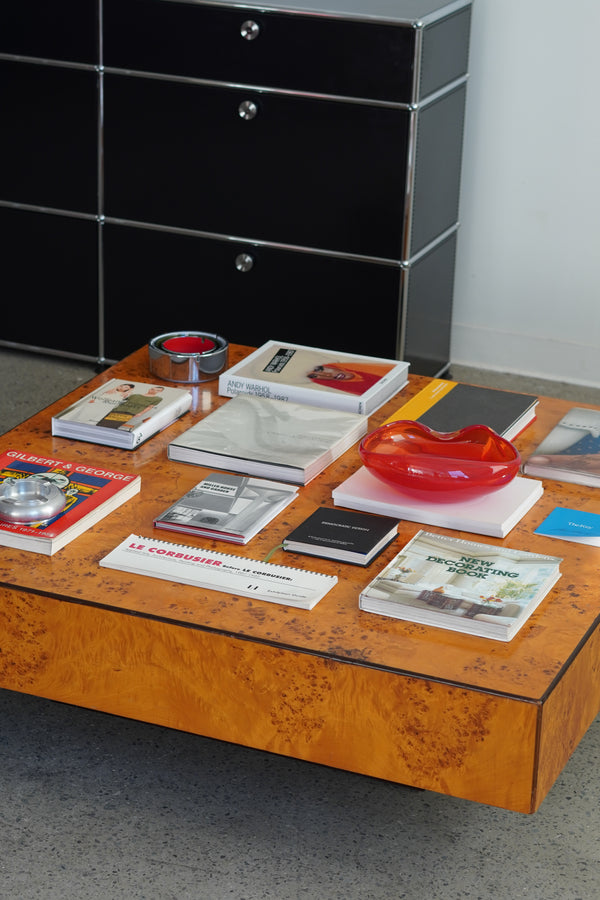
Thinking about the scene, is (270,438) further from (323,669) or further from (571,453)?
(323,669)

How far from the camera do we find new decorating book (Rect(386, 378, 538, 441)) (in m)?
2.13

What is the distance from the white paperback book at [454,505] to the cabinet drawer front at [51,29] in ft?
4.93

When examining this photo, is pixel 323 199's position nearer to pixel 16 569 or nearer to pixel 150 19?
pixel 150 19

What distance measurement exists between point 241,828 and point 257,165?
5.41 feet

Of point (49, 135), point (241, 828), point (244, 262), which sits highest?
point (49, 135)

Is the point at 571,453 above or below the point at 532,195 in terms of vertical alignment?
below

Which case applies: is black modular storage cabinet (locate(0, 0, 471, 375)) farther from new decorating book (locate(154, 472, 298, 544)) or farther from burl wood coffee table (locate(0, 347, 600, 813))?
burl wood coffee table (locate(0, 347, 600, 813))

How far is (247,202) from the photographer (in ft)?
9.64

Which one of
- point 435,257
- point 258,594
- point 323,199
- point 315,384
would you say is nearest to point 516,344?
point 435,257

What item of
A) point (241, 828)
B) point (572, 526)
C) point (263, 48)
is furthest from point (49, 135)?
point (241, 828)

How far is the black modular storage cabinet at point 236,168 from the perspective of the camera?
109 inches

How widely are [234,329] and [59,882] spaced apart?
168cm

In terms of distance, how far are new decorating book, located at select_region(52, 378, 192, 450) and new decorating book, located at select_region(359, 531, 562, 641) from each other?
1.77 feet

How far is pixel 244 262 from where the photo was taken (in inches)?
117
